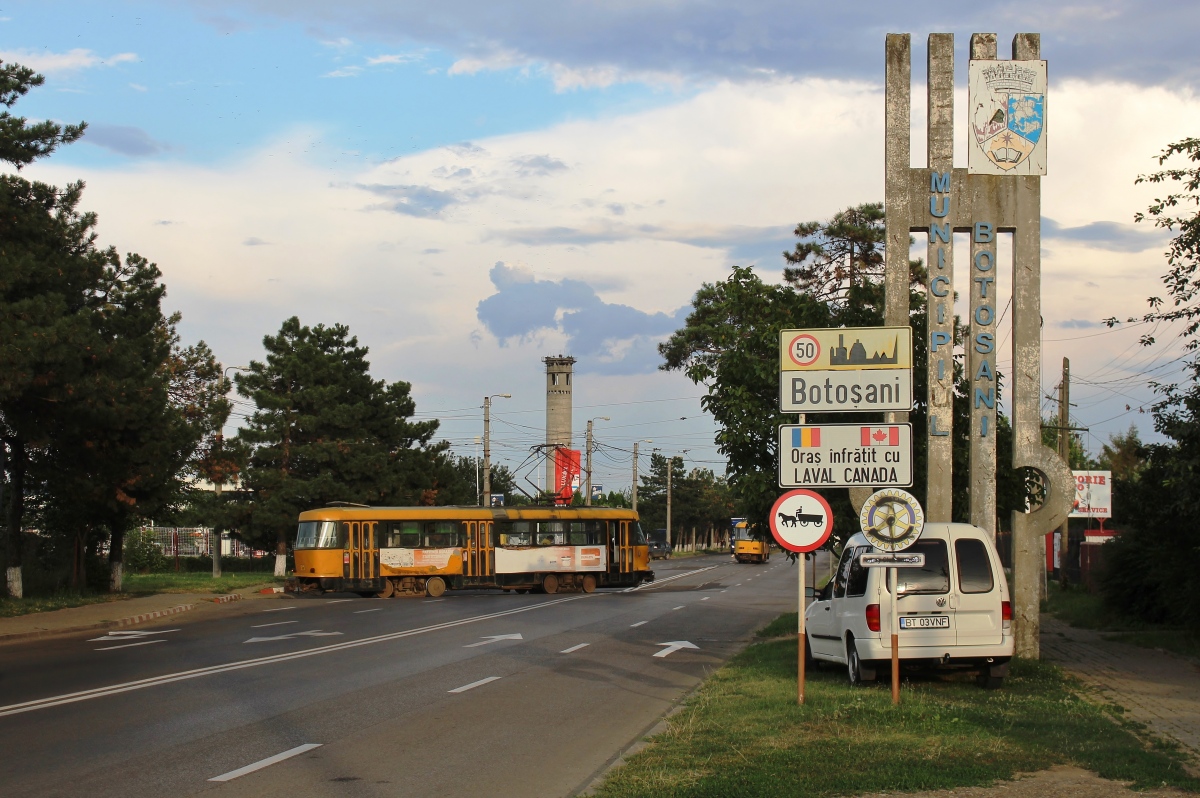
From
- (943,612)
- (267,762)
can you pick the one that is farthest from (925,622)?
(267,762)

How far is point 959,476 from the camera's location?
19516mm

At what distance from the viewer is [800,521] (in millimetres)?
13195

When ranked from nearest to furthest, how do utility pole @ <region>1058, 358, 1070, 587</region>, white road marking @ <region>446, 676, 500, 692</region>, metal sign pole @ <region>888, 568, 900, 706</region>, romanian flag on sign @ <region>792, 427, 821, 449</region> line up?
metal sign pole @ <region>888, 568, 900, 706</region> → romanian flag on sign @ <region>792, 427, 821, 449</region> → white road marking @ <region>446, 676, 500, 692</region> → utility pole @ <region>1058, 358, 1070, 587</region>

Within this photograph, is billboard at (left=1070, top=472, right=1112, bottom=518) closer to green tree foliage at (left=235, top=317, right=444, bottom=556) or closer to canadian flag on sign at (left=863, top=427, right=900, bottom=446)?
canadian flag on sign at (left=863, top=427, right=900, bottom=446)

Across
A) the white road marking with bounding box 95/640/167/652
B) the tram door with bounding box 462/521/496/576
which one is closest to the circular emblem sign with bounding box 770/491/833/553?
the white road marking with bounding box 95/640/167/652

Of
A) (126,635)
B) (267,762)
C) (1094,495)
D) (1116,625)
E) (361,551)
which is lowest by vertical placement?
(126,635)

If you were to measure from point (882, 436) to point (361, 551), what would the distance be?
29.7 meters

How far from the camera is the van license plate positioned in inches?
544

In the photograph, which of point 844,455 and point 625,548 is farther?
point 625,548

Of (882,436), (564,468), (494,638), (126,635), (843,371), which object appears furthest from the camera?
(564,468)

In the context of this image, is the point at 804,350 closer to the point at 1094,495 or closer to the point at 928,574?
the point at 928,574

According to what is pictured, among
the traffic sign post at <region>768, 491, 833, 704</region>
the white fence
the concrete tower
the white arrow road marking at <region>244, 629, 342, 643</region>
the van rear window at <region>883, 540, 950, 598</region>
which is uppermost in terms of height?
the concrete tower

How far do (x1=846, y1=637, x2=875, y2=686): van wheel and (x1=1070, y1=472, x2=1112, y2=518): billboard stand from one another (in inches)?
773

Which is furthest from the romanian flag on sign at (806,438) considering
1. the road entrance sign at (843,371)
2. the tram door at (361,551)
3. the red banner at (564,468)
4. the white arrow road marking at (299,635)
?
the red banner at (564,468)
